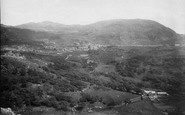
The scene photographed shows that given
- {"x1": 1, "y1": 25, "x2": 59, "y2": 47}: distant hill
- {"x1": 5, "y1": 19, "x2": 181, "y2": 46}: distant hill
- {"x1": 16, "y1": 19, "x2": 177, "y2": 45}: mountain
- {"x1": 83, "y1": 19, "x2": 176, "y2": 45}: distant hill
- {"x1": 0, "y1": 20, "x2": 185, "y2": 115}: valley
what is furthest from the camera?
{"x1": 83, "y1": 19, "x2": 176, "y2": 45}: distant hill

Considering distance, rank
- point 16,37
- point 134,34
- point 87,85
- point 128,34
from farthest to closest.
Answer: point 134,34
point 128,34
point 16,37
point 87,85

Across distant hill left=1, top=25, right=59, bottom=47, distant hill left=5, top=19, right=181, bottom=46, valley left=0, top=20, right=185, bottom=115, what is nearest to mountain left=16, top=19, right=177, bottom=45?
distant hill left=5, top=19, right=181, bottom=46

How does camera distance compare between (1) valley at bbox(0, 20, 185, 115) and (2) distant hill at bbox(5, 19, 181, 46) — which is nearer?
(1) valley at bbox(0, 20, 185, 115)

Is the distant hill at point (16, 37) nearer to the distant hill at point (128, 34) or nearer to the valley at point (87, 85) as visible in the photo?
the valley at point (87, 85)

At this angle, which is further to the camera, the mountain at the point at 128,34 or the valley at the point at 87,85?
the mountain at the point at 128,34

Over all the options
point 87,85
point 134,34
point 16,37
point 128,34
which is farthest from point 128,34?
point 87,85

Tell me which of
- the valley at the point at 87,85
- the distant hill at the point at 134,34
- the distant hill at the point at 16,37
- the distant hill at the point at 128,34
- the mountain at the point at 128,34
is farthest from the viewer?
the distant hill at the point at 134,34

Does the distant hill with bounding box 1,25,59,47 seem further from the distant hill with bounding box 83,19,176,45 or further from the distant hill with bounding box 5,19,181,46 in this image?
the distant hill with bounding box 83,19,176,45

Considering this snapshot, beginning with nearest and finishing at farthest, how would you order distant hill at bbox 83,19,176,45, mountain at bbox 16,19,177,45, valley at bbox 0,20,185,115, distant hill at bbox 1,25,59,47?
1. valley at bbox 0,20,185,115
2. distant hill at bbox 1,25,59,47
3. mountain at bbox 16,19,177,45
4. distant hill at bbox 83,19,176,45

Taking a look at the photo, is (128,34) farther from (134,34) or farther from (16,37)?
(16,37)

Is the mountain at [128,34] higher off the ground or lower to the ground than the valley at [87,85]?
higher

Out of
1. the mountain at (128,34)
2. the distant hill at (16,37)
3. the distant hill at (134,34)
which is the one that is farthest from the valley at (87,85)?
the distant hill at (134,34)
